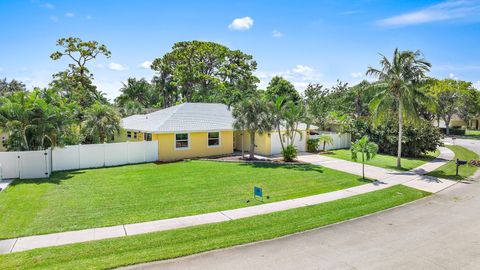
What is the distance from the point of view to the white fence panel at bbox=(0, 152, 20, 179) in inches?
584

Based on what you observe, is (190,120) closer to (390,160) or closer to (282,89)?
(390,160)

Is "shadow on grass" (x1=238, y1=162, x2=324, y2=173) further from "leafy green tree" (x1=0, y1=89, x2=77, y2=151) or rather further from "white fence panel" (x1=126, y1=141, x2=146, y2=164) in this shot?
"leafy green tree" (x1=0, y1=89, x2=77, y2=151)

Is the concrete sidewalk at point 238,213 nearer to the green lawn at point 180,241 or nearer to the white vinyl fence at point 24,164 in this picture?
the green lawn at point 180,241

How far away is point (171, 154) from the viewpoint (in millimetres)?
21781

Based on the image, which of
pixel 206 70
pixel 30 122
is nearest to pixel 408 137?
pixel 30 122

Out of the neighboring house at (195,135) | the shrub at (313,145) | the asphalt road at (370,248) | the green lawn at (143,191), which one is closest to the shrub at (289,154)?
the green lawn at (143,191)

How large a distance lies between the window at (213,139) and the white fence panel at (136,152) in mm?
5136

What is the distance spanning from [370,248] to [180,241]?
5.09m

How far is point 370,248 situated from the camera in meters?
8.05

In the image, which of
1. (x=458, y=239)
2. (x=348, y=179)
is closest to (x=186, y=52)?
(x=348, y=179)

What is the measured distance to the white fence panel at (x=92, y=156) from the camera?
1822 cm

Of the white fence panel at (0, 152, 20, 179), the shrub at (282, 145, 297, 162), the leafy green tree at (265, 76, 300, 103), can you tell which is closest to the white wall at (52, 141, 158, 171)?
the white fence panel at (0, 152, 20, 179)

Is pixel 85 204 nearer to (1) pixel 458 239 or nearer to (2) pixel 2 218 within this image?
(2) pixel 2 218

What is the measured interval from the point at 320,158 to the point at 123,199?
51.2 ft
